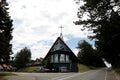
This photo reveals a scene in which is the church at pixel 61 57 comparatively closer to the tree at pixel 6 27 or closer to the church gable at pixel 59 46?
the church gable at pixel 59 46

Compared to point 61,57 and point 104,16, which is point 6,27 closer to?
point 104,16

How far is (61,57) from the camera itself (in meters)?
96.2

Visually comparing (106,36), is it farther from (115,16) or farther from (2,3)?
(2,3)

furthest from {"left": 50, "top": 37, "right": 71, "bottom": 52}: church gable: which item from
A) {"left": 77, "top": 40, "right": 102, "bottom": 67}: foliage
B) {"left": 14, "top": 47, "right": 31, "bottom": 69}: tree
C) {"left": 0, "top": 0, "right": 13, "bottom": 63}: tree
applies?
{"left": 77, "top": 40, "right": 102, "bottom": 67}: foliage

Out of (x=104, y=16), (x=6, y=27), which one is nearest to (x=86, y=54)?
(x=6, y=27)

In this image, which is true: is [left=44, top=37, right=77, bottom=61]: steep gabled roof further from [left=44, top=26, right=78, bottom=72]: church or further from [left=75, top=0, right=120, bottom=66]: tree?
[left=75, top=0, right=120, bottom=66]: tree

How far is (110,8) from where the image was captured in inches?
1359

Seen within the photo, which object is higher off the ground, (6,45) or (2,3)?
(2,3)

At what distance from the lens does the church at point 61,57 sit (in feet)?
308

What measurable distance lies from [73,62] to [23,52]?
56752mm

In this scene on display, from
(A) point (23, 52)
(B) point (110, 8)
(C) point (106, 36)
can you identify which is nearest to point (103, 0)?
(B) point (110, 8)

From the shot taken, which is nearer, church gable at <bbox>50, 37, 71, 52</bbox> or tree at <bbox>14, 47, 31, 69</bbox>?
church gable at <bbox>50, 37, 71, 52</bbox>

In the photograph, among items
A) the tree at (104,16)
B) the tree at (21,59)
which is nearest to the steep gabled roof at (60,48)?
the tree at (21,59)

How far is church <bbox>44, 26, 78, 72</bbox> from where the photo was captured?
93938 millimetres
